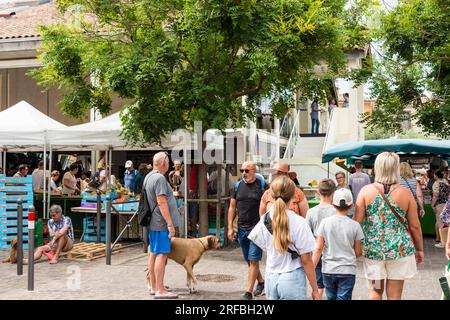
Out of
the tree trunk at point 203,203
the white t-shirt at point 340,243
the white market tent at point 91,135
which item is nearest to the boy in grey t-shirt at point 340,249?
the white t-shirt at point 340,243

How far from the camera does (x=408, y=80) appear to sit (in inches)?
525

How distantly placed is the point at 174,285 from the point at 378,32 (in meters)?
7.66

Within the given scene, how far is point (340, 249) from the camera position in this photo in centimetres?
490

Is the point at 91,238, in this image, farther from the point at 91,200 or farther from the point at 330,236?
the point at 330,236

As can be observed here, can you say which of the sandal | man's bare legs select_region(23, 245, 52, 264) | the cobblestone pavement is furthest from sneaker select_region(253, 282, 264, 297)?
man's bare legs select_region(23, 245, 52, 264)

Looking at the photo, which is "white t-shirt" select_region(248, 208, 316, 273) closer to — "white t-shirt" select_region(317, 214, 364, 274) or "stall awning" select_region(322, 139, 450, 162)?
"white t-shirt" select_region(317, 214, 364, 274)

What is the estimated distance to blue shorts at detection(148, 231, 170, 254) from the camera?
6.88 meters

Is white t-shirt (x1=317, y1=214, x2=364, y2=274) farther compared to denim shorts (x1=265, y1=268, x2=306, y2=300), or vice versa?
white t-shirt (x1=317, y1=214, x2=364, y2=274)

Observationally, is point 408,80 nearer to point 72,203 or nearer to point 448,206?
point 448,206

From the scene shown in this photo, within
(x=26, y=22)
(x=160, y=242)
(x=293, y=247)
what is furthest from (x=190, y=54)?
(x=26, y=22)

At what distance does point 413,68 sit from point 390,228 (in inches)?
377

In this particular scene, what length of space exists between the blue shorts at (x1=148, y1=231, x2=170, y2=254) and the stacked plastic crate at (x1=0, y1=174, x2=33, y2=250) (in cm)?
550

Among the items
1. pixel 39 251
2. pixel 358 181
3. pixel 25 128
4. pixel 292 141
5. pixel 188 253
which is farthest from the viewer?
pixel 292 141
